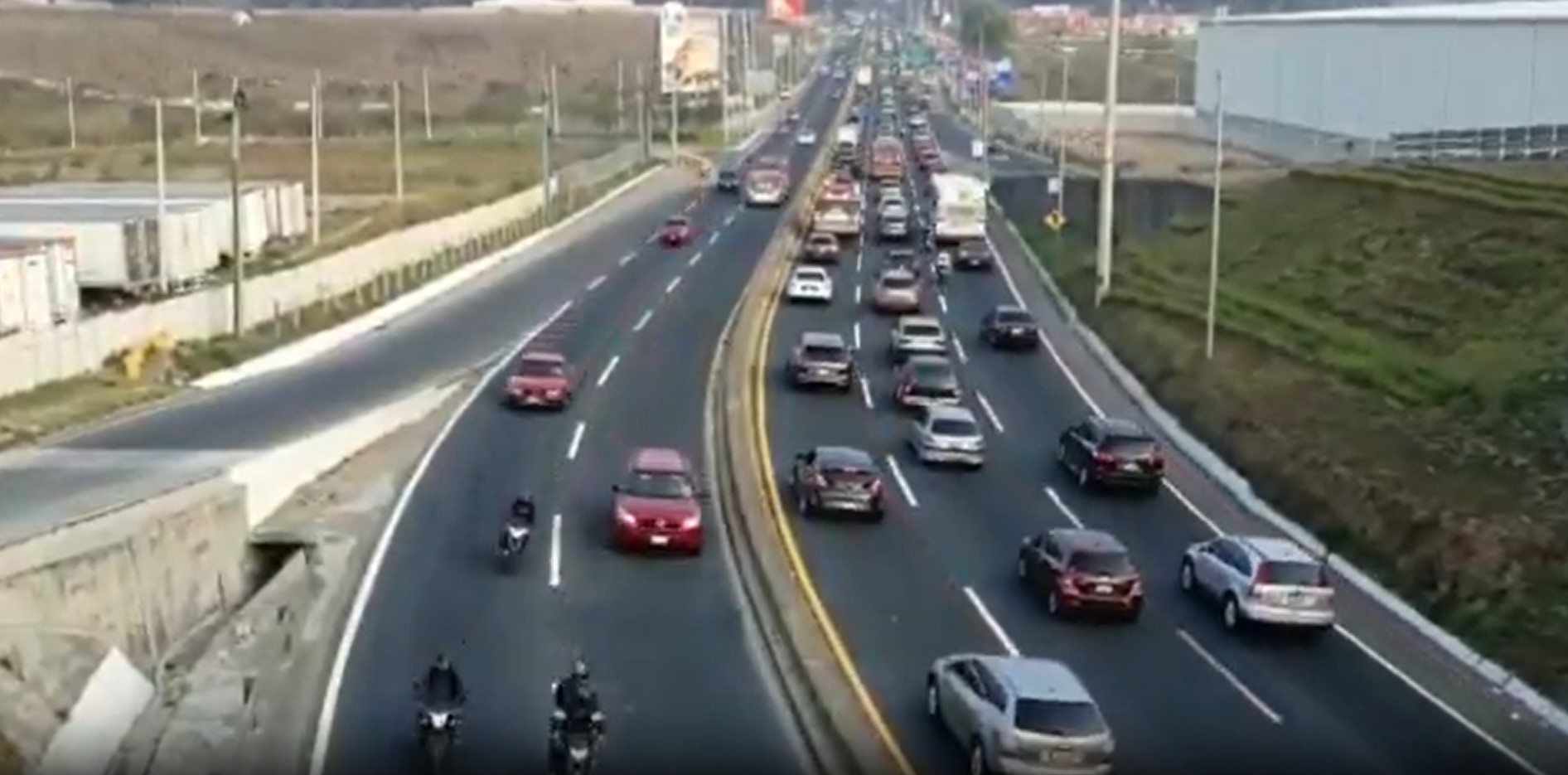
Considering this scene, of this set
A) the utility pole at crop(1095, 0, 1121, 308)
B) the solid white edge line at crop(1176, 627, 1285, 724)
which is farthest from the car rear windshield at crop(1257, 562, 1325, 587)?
the utility pole at crop(1095, 0, 1121, 308)

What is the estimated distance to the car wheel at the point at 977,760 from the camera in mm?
22266

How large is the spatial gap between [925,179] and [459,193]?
23.5 meters

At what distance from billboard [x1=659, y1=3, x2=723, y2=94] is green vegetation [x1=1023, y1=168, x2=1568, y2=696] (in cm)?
4877

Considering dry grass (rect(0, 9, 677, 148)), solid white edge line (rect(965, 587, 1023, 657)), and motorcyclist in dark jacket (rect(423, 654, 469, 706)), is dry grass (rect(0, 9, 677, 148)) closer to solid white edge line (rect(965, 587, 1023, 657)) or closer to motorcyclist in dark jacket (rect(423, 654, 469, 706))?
solid white edge line (rect(965, 587, 1023, 657))

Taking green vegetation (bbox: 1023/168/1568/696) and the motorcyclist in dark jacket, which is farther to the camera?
green vegetation (bbox: 1023/168/1568/696)

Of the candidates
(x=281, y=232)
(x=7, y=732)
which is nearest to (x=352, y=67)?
(x=281, y=232)

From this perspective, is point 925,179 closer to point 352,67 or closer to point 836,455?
point 836,455

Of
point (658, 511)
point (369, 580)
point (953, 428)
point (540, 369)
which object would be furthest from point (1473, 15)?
point (369, 580)

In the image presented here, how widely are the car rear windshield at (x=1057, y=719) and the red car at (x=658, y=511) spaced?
11.8 meters

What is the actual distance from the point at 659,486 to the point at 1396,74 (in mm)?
70533

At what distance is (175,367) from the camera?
49.2 metres

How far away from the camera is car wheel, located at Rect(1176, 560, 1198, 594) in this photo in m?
32.4

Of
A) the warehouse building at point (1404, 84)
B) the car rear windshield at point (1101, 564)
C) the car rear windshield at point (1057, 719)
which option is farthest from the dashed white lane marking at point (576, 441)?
the warehouse building at point (1404, 84)

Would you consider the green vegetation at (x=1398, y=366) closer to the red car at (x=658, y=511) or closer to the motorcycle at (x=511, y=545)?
the red car at (x=658, y=511)
